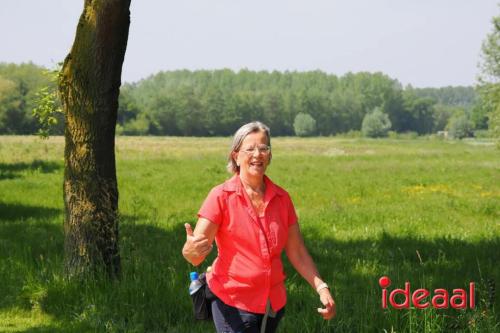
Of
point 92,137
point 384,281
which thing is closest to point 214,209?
point 384,281

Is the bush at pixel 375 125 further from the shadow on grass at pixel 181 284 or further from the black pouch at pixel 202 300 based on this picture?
the black pouch at pixel 202 300

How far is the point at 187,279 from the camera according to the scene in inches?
284

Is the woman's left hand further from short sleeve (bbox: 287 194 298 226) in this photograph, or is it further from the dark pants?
short sleeve (bbox: 287 194 298 226)

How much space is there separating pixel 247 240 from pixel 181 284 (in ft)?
11.3

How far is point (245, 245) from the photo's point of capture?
12.2 ft

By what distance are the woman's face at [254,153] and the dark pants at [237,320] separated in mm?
820

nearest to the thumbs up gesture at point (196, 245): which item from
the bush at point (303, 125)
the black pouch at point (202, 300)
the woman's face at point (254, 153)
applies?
the black pouch at point (202, 300)

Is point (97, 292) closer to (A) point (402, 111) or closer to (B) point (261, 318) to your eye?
(B) point (261, 318)

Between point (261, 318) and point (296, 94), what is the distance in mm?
160987

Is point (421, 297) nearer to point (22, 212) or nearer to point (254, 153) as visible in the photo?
point (254, 153)

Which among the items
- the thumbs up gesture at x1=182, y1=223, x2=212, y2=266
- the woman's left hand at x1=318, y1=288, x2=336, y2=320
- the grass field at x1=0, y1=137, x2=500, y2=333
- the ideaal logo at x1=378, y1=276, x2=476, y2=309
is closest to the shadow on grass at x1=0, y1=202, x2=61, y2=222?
the grass field at x1=0, y1=137, x2=500, y2=333

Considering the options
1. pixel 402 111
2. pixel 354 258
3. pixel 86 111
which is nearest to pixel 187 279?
pixel 86 111

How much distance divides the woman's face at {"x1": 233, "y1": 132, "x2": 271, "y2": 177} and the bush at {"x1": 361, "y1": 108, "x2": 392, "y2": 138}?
15724cm

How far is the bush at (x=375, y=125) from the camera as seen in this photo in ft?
526
